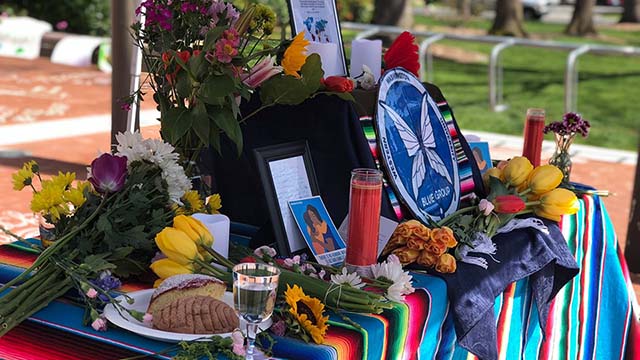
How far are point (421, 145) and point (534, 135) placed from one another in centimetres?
72

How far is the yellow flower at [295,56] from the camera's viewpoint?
218cm

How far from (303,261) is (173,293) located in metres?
0.43

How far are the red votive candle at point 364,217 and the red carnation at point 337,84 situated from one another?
364mm

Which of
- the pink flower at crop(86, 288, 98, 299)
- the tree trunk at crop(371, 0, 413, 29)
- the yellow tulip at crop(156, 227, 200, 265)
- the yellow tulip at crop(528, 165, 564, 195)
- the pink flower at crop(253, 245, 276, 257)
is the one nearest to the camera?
the pink flower at crop(86, 288, 98, 299)

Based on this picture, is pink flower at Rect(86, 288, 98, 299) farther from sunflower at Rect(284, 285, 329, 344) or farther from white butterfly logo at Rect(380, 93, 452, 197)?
white butterfly logo at Rect(380, 93, 452, 197)

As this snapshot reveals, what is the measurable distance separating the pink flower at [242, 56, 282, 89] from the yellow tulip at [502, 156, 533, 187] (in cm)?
78

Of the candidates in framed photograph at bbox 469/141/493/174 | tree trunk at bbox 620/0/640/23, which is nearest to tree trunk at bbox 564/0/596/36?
tree trunk at bbox 620/0/640/23

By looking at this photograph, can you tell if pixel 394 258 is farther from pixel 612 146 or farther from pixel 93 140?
pixel 612 146

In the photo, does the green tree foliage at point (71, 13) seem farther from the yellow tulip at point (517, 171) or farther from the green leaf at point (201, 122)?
the green leaf at point (201, 122)

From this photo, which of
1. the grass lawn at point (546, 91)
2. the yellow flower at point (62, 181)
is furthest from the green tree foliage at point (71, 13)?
the yellow flower at point (62, 181)

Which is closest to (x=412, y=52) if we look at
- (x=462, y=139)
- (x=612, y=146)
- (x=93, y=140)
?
(x=462, y=139)

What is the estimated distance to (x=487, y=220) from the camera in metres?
2.46

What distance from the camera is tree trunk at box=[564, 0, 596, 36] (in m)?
20.4

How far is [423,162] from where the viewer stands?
2576 millimetres
